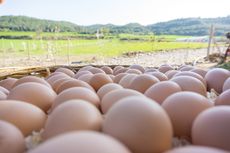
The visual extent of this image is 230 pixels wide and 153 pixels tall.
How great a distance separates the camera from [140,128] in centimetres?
49

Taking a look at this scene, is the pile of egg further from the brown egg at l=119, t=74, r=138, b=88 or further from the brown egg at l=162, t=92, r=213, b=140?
the brown egg at l=119, t=74, r=138, b=88

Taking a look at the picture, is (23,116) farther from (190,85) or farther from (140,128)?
(190,85)

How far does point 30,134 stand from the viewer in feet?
2.18

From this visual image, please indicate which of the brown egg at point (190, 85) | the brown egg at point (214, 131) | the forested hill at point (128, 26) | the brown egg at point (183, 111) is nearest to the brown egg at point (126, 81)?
the brown egg at point (190, 85)

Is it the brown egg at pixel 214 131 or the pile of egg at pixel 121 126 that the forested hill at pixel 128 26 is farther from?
the brown egg at pixel 214 131

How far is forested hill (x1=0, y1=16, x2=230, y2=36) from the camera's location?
1884 cm

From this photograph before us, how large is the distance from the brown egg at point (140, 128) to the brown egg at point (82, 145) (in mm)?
78

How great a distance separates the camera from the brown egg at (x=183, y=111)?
62 cm

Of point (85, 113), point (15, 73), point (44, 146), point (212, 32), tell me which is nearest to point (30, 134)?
point (85, 113)

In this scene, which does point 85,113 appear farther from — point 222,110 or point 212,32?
point 212,32

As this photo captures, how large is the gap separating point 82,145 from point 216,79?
2.90 ft

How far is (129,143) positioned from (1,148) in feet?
0.70

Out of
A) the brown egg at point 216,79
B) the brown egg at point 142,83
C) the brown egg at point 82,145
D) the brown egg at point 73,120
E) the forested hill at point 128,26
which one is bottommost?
the forested hill at point 128,26

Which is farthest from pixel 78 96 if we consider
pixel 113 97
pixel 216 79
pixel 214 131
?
pixel 216 79
